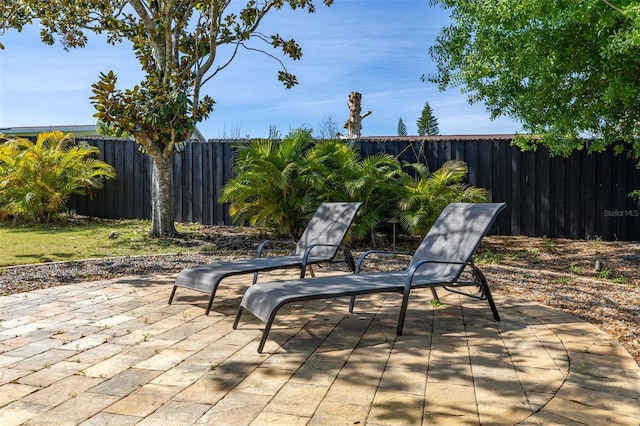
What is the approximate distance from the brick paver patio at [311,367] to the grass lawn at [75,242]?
371 cm

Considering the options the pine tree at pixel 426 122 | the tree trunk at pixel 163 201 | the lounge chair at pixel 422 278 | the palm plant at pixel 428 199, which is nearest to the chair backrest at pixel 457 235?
the lounge chair at pixel 422 278

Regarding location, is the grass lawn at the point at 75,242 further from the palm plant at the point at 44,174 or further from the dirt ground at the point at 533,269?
the dirt ground at the point at 533,269

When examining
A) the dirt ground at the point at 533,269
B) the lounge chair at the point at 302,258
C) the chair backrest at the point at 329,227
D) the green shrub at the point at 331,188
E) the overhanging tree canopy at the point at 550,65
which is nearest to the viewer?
the lounge chair at the point at 302,258

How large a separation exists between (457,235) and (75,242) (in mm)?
7982

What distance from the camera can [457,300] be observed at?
524 cm

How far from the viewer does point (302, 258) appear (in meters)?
5.26

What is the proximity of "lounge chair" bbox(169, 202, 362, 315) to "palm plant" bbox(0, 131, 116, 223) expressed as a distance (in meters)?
8.83

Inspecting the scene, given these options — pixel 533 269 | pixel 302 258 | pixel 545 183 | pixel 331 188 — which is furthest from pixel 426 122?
pixel 302 258

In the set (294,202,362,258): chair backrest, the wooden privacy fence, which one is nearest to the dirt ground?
the wooden privacy fence

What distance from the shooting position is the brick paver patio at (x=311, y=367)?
261cm

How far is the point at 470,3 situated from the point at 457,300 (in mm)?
5122

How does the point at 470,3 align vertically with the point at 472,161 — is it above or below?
above

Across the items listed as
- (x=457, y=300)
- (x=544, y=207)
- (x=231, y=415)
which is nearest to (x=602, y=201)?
(x=544, y=207)

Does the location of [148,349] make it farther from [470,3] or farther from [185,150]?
[185,150]
